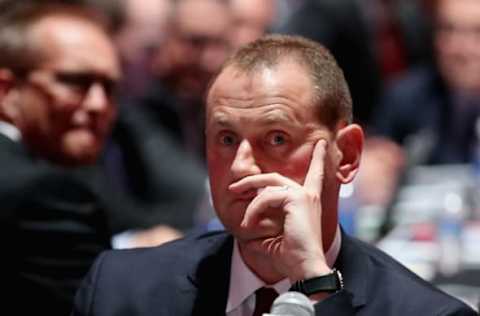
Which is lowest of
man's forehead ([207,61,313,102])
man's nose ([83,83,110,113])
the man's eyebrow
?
man's nose ([83,83,110,113])

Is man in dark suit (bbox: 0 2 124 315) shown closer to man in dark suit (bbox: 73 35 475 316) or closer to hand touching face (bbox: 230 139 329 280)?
man in dark suit (bbox: 73 35 475 316)

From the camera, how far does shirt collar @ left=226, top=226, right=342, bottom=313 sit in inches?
108

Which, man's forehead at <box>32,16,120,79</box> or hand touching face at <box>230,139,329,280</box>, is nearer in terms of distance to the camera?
hand touching face at <box>230,139,329,280</box>

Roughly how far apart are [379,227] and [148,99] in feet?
6.88

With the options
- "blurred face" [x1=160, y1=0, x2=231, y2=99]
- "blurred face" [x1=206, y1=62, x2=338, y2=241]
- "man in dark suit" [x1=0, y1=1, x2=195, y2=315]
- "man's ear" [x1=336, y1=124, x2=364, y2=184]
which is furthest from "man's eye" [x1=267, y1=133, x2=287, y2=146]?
"blurred face" [x1=160, y1=0, x2=231, y2=99]

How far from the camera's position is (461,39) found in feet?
19.0

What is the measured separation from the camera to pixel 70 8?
4113 mm

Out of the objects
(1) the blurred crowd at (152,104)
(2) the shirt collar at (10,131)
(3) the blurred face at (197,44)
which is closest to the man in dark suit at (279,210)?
(1) the blurred crowd at (152,104)

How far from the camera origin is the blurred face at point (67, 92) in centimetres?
396

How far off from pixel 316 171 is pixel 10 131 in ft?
5.04

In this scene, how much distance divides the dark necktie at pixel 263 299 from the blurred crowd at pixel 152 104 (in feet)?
3.07

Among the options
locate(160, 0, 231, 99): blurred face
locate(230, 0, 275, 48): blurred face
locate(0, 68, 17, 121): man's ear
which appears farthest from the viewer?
locate(230, 0, 275, 48): blurred face

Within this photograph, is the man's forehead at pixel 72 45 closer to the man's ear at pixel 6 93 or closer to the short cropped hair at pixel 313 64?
the man's ear at pixel 6 93

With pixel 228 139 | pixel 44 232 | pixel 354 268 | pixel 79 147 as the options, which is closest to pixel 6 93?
pixel 79 147
